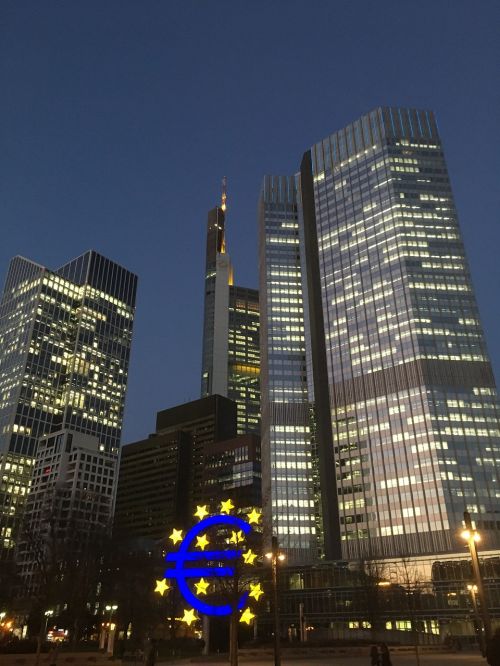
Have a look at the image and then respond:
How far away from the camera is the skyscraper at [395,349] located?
138 meters

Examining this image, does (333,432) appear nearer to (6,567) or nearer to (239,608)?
(6,567)

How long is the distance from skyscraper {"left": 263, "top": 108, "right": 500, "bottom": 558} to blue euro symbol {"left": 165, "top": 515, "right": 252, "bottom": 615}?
99663 millimetres

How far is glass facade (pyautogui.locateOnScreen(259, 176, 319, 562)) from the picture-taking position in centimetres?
16588

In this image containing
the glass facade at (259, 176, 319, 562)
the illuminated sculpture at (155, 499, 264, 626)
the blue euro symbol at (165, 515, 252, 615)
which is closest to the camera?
the illuminated sculpture at (155, 499, 264, 626)

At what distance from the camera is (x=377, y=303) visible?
164 meters

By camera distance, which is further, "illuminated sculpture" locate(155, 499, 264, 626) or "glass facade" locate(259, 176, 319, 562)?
"glass facade" locate(259, 176, 319, 562)

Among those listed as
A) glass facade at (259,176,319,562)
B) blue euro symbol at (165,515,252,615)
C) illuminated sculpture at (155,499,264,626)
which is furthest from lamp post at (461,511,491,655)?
glass facade at (259,176,319,562)

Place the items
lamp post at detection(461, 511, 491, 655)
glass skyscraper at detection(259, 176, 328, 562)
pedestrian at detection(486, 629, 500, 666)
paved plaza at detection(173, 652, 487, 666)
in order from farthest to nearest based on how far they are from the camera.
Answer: glass skyscraper at detection(259, 176, 328, 562)
paved plaza at detection(173, 652, 487, 666)
lamp post at detection(461, 511, 491, 655)
pedestrian at detection(486, 629, 500, 666)

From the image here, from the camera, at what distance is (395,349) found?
15588cm

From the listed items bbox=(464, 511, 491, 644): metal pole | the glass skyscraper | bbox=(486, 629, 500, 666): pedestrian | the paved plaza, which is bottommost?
the paved plaza

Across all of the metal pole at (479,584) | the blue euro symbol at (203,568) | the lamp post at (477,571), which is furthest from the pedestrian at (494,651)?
the blue euro symbol at (203,568)

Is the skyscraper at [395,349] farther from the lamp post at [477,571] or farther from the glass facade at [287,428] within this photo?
the lamp post at [477,571]

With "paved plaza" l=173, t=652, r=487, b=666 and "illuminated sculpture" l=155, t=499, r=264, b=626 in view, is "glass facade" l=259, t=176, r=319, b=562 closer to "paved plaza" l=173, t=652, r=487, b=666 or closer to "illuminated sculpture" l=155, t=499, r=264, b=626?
"paved plaza" l=173, t=652, r=487, b=666

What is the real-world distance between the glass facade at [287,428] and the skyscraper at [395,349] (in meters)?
5.28
